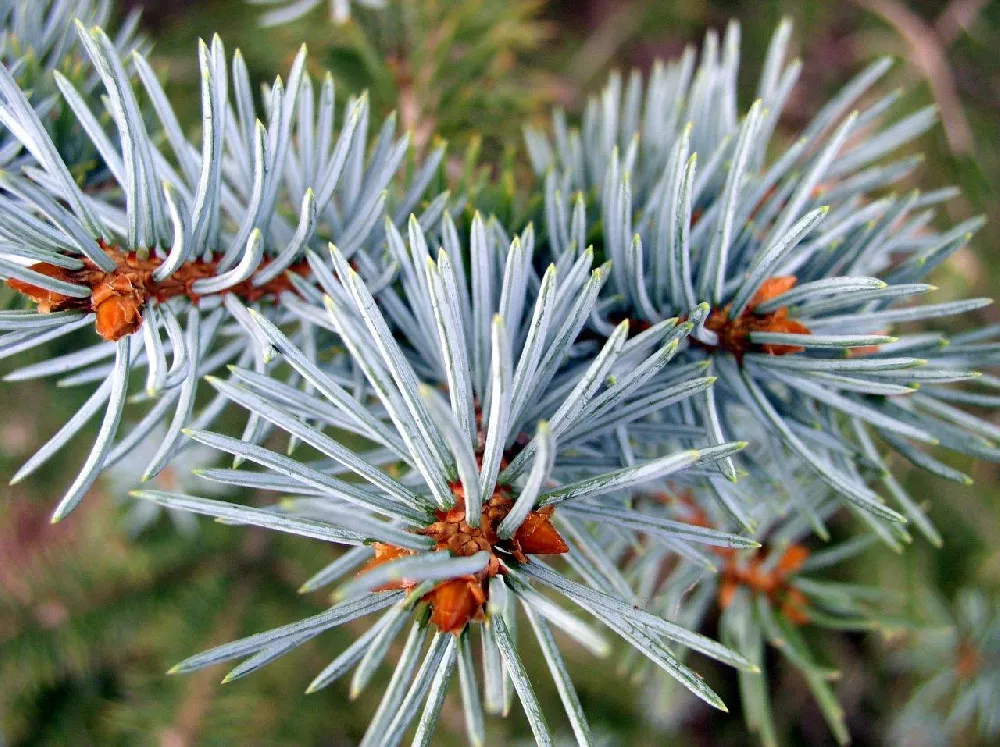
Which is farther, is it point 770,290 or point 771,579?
point 771,579

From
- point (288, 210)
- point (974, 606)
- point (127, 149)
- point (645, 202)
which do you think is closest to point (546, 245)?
point (645, 202)

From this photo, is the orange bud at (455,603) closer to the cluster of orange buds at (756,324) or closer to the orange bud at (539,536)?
the orange bud at (539,536)

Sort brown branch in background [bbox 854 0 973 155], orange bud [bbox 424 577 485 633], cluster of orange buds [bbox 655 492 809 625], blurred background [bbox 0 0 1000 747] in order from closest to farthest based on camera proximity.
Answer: orange bud [bbox 424 577 485 633], cluster of orange buds [bbox 655 492 809 625], blurred background [bbox 0 0 1000 747], brown branch in background [bbox 854 0 973 155]

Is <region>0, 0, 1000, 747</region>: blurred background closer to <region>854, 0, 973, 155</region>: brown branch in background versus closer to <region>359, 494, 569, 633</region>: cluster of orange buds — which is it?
<region>854, 0, 973, 155</region>: brown branch in background

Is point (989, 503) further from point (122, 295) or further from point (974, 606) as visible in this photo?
point (122, 295)

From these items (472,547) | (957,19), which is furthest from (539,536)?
(957,19)

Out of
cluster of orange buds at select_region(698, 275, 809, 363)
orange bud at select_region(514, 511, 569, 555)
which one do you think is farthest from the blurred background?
orange bud at select_region(514, 511, 569, 555)

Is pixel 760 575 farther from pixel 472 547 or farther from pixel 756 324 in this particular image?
pixel 472 547
